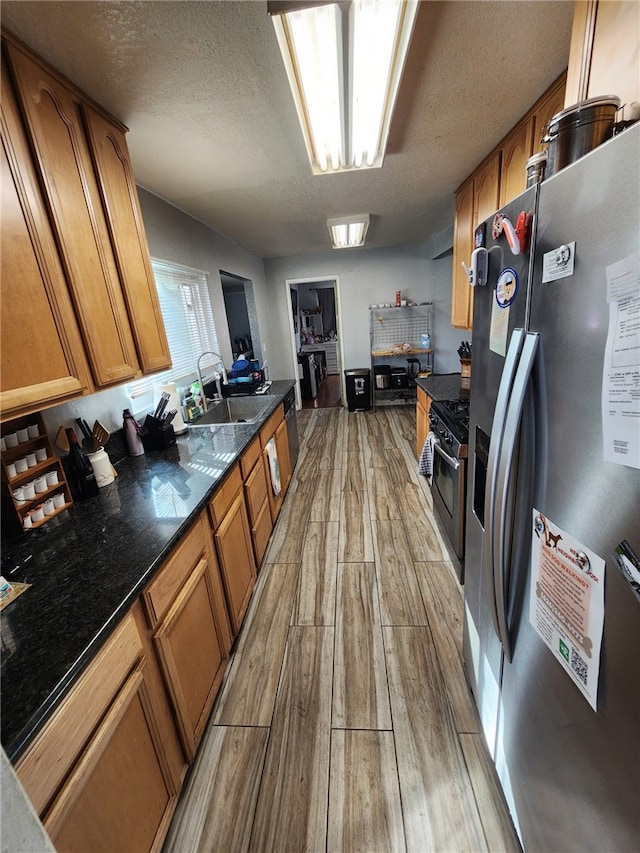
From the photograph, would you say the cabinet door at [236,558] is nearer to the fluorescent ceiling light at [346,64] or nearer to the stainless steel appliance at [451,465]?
the stainless steel appliance at [451,465]

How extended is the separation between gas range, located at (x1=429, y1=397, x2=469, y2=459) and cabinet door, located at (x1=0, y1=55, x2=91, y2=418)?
5.94ft

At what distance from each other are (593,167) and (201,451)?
184 centimetres

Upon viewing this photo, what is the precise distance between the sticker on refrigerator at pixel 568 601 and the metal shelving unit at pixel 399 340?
464cm

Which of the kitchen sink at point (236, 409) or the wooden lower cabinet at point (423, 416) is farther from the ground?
the kitchen sink at point (236, 409)

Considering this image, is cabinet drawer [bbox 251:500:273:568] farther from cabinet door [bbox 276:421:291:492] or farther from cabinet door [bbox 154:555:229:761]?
cabinet door [bbox 154:555:229:761]

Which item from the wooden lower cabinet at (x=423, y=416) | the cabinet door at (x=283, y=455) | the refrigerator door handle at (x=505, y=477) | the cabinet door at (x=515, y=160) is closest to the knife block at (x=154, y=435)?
the cabinet door at (x=283, y=455)

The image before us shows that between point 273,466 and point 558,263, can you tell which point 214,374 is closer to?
point 273,466

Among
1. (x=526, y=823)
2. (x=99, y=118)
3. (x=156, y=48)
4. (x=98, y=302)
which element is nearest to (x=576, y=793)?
(x=526, y=823)

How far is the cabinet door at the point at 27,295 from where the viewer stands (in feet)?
3.10

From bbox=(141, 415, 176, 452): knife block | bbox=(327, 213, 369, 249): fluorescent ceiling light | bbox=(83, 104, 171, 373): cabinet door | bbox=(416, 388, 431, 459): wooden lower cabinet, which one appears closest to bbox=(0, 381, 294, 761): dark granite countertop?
bbox=(141, 415, 176, 452): knife block

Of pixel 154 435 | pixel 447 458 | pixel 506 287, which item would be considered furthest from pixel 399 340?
pixel 506 287

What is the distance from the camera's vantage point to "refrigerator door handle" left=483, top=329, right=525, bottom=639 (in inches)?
31.0

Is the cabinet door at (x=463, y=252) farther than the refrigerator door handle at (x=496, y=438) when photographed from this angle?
Yes

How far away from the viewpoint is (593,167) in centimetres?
56
